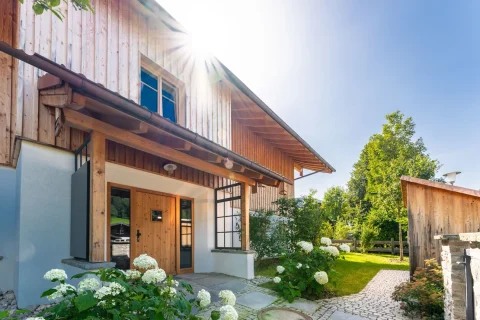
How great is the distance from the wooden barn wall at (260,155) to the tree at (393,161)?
433cm

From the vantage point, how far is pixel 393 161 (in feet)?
45.5

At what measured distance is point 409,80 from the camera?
10.3 meters

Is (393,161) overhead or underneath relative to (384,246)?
overhead

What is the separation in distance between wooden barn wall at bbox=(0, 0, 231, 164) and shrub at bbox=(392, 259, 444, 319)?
5.65 meters

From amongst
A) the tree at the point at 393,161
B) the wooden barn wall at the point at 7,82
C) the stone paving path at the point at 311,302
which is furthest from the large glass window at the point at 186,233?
the tree at the point at 393,161

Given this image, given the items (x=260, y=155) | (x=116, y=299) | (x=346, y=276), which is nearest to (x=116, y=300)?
(x=116, y=299)

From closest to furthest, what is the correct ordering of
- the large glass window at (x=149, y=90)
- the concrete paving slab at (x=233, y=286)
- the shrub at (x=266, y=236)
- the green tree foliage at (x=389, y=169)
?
1. the concrete paving slab at (x=233, y=286)
2. the large glass window at (x=149, y=90)
3. the shrub at (x=266, y=236)
4. the green tree foliage at (x=389, y=169)

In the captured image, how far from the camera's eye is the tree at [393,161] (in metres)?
12.4

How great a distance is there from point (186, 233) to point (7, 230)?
149 inches

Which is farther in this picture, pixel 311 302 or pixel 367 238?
pixel 367 238

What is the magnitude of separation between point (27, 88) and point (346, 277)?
8.06 metres

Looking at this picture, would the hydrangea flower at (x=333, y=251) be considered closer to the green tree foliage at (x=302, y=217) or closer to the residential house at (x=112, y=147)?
the residential house at (x=112, y=147)

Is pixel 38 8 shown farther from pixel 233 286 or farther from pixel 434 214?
pixel 434 214

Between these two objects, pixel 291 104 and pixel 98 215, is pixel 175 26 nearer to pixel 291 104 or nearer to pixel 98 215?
pixel 98 215
